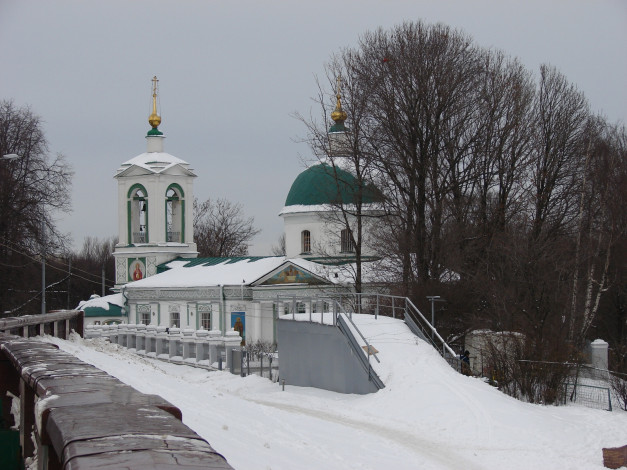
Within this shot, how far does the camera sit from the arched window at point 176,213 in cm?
5878

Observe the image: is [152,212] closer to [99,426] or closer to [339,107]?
[339,107]

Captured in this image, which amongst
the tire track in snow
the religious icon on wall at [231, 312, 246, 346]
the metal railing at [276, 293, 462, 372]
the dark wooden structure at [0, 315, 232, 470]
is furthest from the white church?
the dark wooden structure at [0, 315, 232, 470]

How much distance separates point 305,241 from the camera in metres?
53.9

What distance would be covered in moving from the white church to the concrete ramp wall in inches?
539

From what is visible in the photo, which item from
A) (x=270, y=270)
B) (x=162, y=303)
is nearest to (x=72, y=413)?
(x=270, y=270)

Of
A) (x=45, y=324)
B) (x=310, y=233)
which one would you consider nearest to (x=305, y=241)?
(x=310, y=233)

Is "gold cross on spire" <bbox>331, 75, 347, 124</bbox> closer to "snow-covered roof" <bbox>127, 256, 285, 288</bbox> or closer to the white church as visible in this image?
the white church

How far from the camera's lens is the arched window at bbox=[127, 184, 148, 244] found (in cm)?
5869

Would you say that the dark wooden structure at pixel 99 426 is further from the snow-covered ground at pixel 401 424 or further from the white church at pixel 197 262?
the white church at pixel 197 262

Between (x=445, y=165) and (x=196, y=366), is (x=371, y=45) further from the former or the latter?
(x=196, y=366)

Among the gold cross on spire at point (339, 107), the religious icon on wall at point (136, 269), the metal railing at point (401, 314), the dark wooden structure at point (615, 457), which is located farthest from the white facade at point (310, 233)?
the dark wooden structure at point (615, 457)

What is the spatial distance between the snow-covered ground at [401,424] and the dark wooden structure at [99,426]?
131 inches

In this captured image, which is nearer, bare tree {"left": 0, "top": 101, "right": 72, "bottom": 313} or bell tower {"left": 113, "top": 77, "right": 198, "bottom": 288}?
bare tree {"left": 0, "top": 101, "right": 72, "bottom": 313}

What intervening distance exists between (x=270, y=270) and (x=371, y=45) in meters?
16.8
